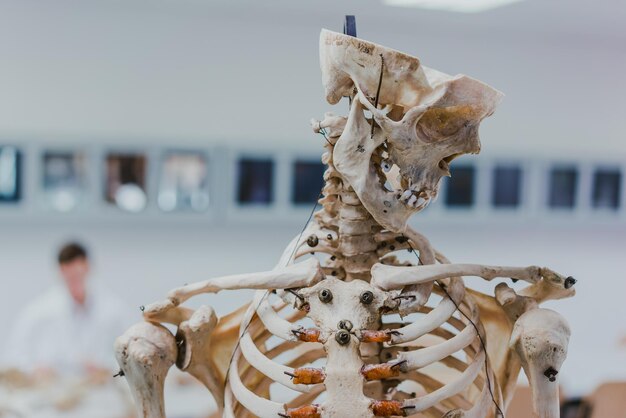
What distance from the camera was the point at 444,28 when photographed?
2.76 m

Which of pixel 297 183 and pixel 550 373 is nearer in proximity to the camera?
pixel 550 373

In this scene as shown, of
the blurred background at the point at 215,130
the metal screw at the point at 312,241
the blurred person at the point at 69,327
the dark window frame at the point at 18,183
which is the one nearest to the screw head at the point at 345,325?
the metal screw at the point at 312,241

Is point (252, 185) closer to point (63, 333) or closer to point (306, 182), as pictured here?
point (306, 182)

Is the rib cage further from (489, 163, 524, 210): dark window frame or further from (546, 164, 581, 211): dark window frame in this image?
(546, 164, 581, 211): dark window frame

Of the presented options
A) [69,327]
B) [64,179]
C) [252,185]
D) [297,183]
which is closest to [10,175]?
[64,179]

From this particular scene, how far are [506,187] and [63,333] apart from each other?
6.09 feet

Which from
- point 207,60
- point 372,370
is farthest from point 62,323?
point 372,370

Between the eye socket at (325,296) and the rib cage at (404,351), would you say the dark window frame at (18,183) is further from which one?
the eye socket at (325,296)

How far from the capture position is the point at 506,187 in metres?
3.42

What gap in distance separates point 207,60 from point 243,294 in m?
0.95

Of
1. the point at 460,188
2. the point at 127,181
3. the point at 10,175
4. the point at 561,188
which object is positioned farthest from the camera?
the point at 561,188

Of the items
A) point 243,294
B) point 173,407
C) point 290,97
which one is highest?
point 290,97

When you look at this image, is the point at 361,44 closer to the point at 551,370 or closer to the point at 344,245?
the point at 344,245

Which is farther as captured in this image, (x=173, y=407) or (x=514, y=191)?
(x=514, y=191)
